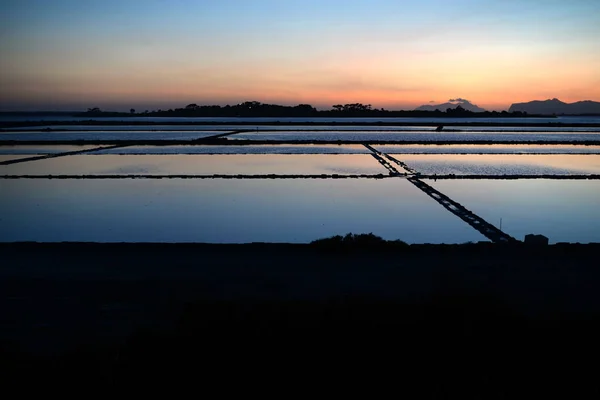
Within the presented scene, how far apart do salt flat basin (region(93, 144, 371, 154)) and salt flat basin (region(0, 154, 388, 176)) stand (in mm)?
1243

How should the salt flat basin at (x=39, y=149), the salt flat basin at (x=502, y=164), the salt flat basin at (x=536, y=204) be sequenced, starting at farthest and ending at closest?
the salt flat basin at (x=39, y=149), the salt flat basin at (x=502, y=164), the salt flat basin at (x=536, y=204)

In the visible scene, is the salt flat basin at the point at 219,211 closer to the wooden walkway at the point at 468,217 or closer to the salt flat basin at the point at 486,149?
the wooden walkway at the point at 468,217

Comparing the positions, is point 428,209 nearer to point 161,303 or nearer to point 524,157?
point 161,303

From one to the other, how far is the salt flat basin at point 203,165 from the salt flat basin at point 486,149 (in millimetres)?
3640

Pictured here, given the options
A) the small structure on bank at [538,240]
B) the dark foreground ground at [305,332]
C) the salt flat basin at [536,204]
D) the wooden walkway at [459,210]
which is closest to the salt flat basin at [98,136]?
the wooden walkway at [459,210]

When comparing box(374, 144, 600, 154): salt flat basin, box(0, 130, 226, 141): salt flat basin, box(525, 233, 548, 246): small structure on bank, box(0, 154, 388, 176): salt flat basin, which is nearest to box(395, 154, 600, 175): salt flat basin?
box(374, 144, 600, 154): salt flat basin

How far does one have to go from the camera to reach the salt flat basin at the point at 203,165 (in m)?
14.5

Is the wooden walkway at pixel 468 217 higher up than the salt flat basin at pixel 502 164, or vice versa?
the salt flat basin at pixel 502 164

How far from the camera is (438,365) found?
291cm

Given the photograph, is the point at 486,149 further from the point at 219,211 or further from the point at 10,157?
the point at 10,157

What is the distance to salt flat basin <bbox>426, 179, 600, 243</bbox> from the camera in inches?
320

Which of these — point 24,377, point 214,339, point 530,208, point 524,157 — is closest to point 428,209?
point 530,208

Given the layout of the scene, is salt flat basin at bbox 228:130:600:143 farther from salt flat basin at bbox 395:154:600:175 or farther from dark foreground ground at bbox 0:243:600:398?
dark foreground ground at bbox 0:243:600:398

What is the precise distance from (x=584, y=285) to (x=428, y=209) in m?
4.86
